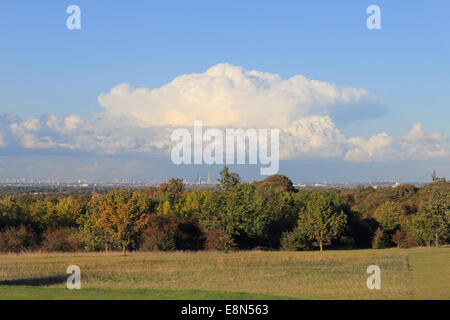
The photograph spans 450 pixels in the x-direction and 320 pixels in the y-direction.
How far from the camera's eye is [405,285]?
108 ft

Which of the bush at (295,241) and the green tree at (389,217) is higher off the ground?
the green tree at (389,217)

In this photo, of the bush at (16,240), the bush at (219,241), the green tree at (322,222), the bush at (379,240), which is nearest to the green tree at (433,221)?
the bush at (379,240)

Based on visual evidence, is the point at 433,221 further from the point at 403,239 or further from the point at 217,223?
the point at 217,223

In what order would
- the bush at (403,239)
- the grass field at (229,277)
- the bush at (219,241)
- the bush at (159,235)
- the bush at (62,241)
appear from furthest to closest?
the bush at (403,239), the bush at (219,241), the bush at (159,235), the bush at (62,241), the grass field at (229,277)

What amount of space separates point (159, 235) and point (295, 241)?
18612mm

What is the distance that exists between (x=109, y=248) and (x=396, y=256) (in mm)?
31084

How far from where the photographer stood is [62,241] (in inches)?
2459

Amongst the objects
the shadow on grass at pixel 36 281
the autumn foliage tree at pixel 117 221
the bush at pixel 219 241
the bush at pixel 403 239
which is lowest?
the bush at pixel 403 239

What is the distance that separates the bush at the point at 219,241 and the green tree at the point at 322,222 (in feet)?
34.7

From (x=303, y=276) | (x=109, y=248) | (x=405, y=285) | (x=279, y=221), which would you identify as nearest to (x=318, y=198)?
(x=279, y=221)

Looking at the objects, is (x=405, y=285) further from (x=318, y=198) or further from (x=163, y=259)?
(x=318, y=198)

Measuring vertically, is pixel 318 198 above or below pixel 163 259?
above

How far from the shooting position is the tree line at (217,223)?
60.6 meters

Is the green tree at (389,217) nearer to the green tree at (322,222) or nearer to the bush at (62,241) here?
the green tree at (322,222)
